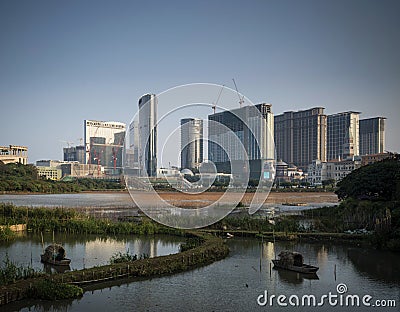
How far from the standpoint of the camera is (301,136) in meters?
95.1

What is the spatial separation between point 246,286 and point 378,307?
2.62m

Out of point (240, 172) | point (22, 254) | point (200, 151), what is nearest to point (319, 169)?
point (240, 172)

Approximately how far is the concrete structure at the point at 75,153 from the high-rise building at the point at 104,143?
140 inches

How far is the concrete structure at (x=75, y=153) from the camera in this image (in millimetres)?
118812

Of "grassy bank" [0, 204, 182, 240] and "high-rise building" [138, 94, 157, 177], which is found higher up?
"high-rise building" [138, 94, 157, 177]

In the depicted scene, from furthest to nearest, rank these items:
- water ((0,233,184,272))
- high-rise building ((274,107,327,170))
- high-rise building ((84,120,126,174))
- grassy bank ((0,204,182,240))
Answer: high-rise building ((84,120,126,174))
high-rise building ((274,107,327,170))
grassy bank ((0,204,182,240))
water ((0,233,184,272))

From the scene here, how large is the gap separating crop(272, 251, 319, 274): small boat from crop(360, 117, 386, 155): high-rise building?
9262 cm

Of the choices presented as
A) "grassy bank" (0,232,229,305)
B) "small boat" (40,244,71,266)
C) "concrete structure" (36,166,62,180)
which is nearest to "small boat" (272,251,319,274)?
"grassy bank" (0,232,229,305)

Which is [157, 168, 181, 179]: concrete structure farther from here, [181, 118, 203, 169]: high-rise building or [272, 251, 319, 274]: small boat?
[272, 251, 319, 274]: small boat

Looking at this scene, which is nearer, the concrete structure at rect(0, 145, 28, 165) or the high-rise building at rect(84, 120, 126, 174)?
the concrete structure at rect(0, 145, 28, 165)

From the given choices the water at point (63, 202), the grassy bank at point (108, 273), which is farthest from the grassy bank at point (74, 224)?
the water at point (63, 202)

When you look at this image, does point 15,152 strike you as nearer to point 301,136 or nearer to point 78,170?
point 78,170

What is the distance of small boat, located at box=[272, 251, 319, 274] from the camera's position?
34.7ft

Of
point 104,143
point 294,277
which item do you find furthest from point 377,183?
point 104,143
